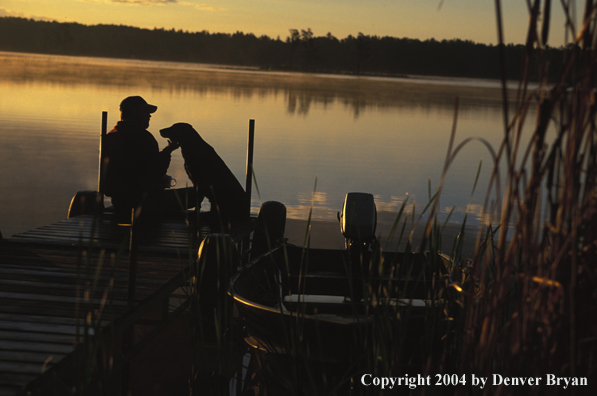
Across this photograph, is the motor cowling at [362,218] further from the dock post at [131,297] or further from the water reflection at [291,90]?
the water reflection at [291,90]

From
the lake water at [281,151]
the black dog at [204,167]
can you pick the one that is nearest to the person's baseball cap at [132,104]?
the black dog at [204,167]

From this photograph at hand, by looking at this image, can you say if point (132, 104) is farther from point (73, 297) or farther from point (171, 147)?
point (73, 297)

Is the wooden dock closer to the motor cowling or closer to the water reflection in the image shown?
the motor cowling

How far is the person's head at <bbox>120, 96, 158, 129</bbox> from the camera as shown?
19.0 ft

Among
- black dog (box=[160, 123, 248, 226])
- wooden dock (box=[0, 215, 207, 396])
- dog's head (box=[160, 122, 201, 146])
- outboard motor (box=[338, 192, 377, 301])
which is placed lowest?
wooden dock (box=[0, 215, 207, 396])

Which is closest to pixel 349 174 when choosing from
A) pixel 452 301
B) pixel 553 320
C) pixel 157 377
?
pixel 157 377

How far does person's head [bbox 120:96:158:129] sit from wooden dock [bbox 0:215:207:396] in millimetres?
1043

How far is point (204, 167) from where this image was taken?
6082 millimetres

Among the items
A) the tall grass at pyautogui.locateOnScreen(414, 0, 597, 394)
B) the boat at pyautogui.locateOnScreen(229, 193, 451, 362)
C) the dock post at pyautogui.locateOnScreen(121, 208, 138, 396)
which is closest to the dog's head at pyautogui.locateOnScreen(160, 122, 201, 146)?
the boat at pyautogui.locateOnScreen(229, 193, 451, 362)

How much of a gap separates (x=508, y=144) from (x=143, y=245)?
3.92 metres

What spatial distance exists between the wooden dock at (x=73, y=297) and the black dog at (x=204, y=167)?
0.55 metres

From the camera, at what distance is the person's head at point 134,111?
19.0 ft

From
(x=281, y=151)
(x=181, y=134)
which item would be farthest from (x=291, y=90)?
(x=181, y=134)

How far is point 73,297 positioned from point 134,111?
2.68 meters
